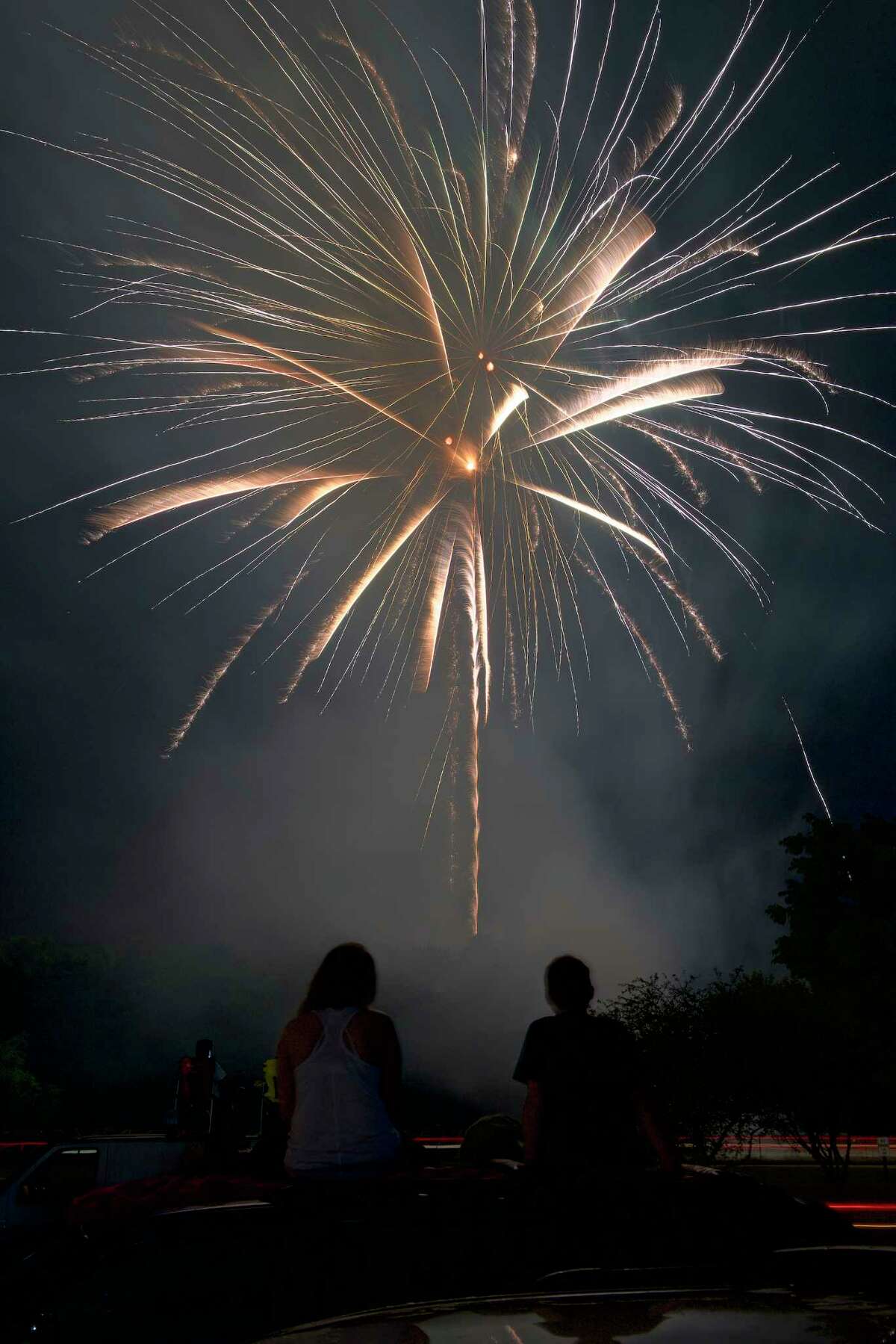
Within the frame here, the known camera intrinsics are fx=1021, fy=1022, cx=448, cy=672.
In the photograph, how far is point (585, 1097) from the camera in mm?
3547

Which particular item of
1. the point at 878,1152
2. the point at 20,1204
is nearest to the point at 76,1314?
the point at 20,1204

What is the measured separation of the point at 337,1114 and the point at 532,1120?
75cm

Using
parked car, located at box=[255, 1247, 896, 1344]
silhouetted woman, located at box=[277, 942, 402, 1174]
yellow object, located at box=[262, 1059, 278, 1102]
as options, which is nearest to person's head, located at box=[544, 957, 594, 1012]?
silhouetted woman, located at box=[277, 942, 402, 1174]

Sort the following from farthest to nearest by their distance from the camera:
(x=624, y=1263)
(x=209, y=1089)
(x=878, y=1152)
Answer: (x=878, y=1152) → (x=209, y=1089) → (x=624, y=1263)

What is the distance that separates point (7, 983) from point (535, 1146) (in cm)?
9298

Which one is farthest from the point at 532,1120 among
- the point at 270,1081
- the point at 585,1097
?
the point at 270,1081

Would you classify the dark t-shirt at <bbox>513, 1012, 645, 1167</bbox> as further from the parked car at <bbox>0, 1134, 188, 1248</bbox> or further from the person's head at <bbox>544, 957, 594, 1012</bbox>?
the parked car at <bbox>0, 1134, 188, 1248</bbox>

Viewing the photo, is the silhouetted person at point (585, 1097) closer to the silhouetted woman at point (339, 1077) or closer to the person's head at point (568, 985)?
the person's head at point (568, 985)

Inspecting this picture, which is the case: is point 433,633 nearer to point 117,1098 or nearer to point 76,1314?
point 76,1314

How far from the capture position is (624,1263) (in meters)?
2.45

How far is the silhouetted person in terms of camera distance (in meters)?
3.52

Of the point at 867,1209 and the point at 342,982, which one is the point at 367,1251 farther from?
the point at 867,1209

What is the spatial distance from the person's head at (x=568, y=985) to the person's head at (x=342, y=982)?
75cm

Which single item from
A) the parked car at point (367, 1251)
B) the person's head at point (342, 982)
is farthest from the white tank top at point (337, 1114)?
the parked car at point (367, 1251)
